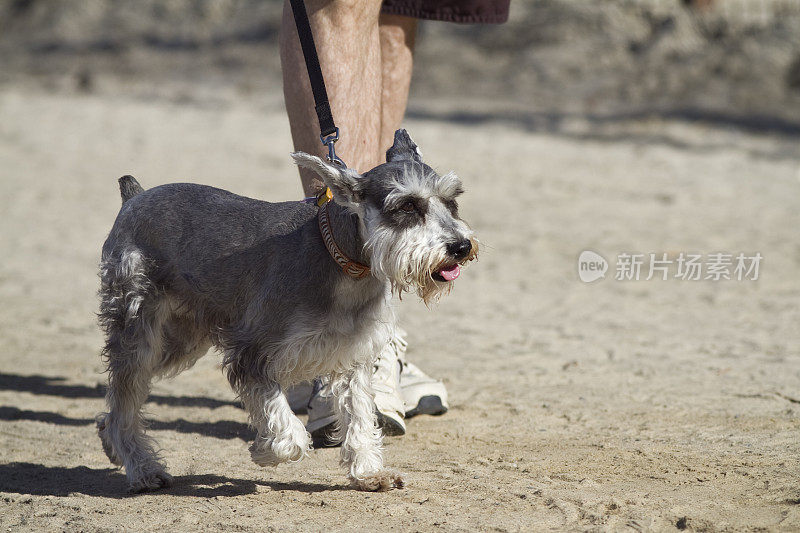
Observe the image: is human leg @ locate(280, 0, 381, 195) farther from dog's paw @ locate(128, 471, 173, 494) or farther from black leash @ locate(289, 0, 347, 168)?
dog's paw @ locate(128, 471, 173, 494)

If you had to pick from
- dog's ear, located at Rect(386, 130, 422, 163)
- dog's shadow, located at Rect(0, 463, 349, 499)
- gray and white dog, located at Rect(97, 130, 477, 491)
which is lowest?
dog's shadow, located at Rect(0, 463, 349, 499)

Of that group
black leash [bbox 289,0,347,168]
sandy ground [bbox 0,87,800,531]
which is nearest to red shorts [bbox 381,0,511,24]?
black leash [bbox 289,0,347,168]

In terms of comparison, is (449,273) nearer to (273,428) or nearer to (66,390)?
(273,428)

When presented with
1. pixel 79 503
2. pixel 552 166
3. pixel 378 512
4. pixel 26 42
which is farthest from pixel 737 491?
pixel 26 42

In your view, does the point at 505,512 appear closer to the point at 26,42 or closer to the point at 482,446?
the point at 482,446

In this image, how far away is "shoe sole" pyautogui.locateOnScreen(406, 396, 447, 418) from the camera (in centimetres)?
512

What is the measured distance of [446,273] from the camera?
3621 millimetres

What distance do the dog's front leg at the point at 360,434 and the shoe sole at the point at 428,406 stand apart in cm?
94

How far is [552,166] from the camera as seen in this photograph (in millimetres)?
12492

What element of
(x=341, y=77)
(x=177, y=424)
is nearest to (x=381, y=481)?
(x=177, y=424)

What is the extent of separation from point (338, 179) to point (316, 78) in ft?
3.08

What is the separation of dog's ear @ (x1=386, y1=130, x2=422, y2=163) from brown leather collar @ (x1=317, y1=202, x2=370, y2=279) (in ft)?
1.20

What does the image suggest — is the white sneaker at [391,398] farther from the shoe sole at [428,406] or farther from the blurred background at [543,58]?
the blurred background at [543,58]

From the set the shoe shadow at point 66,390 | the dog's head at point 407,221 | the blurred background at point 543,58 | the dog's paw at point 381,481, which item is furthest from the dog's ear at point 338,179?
the blurred background at point 543,58
